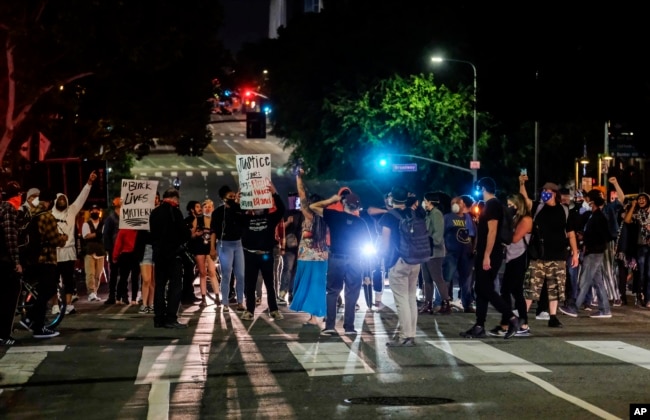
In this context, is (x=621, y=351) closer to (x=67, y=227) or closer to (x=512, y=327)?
(x=512, y=327)

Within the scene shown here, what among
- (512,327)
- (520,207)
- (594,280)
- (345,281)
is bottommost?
(512,327)

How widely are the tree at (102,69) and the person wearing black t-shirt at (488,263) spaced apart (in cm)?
2180

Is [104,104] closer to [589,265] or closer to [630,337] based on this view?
[589,265]

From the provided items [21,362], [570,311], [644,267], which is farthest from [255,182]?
[644,267]

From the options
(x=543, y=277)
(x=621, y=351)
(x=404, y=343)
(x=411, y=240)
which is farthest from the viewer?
(x=543, y=277)

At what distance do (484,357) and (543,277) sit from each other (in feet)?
12.7

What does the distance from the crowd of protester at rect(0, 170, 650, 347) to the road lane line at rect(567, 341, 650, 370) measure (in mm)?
1157

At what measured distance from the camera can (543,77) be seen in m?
30.7

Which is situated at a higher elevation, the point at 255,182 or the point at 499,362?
the point at 255,182

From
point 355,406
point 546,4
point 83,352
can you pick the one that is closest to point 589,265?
point 83,352

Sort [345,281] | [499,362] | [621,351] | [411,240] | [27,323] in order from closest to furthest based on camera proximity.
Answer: [499,362] < [621,351] < [411,240] < [345,281] < [27,323]

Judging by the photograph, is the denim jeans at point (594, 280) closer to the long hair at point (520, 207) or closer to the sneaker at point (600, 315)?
the sneaker at point (600, 315)

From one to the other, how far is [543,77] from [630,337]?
1736cm

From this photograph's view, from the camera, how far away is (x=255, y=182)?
56.6 ft
